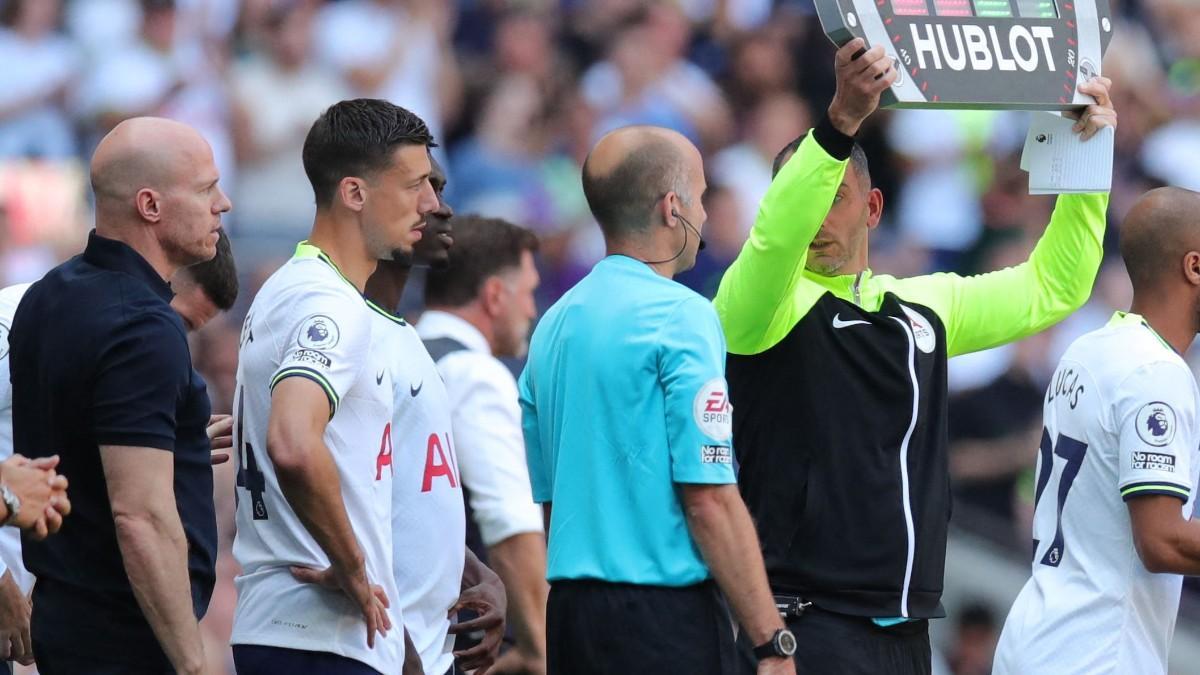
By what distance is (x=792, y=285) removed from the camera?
15.1 ft

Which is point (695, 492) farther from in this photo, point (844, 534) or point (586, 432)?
point (844, 534)

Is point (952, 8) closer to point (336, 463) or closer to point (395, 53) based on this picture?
point (336, 463)

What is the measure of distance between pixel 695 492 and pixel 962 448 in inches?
255

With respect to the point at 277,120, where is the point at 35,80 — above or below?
above

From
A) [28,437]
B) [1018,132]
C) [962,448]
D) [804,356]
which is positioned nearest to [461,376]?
[804,356]

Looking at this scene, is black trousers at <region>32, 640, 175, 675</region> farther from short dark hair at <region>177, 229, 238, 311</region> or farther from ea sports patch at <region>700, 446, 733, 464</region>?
short dark hair at <region>177, 229, 238, 311</region>

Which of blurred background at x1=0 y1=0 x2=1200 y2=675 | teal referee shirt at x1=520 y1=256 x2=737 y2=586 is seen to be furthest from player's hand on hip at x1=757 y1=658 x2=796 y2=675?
blurred background at x1=0 y1=0 x2=1200 y2=675

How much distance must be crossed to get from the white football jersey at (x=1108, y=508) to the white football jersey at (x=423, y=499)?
5.13ft

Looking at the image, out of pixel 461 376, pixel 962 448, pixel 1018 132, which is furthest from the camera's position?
pixel 1018 132

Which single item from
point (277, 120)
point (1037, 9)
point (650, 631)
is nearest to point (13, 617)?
point (650, 631)

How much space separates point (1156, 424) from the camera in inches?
187

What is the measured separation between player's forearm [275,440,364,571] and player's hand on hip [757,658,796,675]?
3.16 ft

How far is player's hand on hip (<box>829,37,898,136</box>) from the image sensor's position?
171 inches

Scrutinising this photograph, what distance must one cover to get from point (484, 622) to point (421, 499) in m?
0.62
